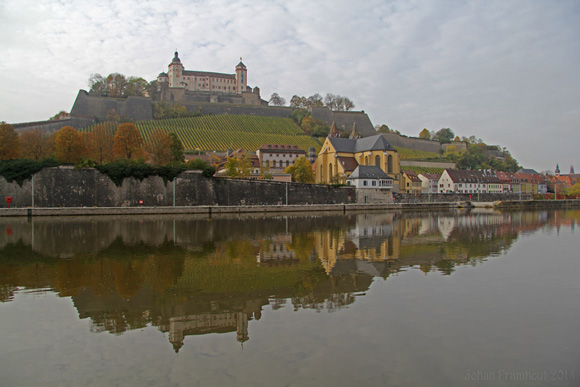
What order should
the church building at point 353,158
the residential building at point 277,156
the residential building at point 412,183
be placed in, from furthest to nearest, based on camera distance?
the residential building at point 412,183 < the residential building at point 277,156 < the church building at point 353,158

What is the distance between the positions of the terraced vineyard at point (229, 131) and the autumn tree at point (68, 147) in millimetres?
30178

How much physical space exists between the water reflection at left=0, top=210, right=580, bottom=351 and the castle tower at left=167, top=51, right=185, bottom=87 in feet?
308

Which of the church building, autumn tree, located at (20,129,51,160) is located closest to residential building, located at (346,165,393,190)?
the church building

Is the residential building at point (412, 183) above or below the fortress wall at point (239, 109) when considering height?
below

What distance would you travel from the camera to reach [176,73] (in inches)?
4299

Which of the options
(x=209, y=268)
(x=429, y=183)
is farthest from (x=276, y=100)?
(x=209, y=268)

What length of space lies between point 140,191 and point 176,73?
256ft

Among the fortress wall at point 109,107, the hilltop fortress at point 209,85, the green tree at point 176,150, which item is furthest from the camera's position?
the hilltop fortress at point 209,85

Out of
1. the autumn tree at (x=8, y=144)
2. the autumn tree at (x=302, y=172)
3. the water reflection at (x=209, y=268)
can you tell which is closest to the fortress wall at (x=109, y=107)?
the autumn tree at (x=8, y=144)

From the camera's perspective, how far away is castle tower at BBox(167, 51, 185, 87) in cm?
10912

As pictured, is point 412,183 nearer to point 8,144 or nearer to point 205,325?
point 8,144

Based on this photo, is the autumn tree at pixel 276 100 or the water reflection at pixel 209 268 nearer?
the water reflection at pixel 209 268

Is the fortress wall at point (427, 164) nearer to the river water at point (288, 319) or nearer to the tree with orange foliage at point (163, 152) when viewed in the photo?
the tree with orange foliage at point (163, 152)

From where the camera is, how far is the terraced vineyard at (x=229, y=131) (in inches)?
3046
